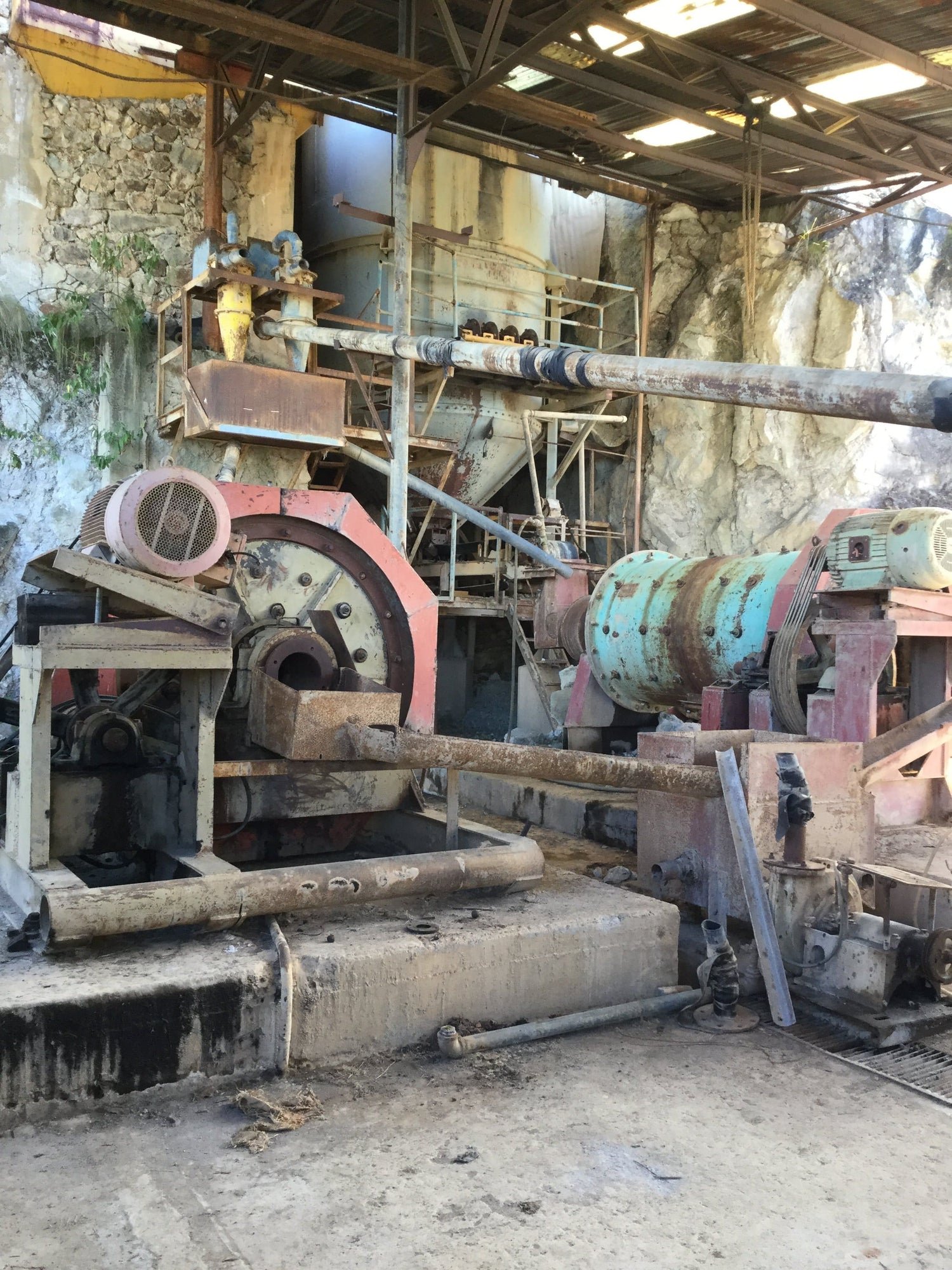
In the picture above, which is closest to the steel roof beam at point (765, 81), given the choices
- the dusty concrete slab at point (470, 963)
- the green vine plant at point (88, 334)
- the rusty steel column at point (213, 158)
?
the rusty steel column at point (213, 158)

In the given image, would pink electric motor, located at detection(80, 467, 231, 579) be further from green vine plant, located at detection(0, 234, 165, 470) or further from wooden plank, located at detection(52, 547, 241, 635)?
green vine plant, located at detection(0, 234, 165, 470)

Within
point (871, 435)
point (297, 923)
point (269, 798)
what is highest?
point (871, 435)

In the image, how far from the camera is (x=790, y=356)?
41.8 ft

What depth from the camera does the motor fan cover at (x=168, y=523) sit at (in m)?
3.41

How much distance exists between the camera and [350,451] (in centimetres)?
1064

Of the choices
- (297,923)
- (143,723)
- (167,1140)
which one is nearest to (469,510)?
(143,723)

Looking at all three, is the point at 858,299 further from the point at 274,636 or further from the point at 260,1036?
the point at 260,1036

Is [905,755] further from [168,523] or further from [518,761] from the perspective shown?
[168,523]

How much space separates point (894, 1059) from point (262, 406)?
7.44 meters

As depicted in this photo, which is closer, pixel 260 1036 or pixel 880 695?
pixel 260 1036

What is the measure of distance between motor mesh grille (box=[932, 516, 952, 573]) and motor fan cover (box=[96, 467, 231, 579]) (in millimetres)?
3567

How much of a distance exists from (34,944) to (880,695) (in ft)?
14.9

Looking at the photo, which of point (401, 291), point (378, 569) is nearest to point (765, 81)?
point (401, 291)

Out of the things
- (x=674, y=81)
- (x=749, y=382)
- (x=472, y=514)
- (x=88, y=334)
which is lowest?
(x=749, y=382)
